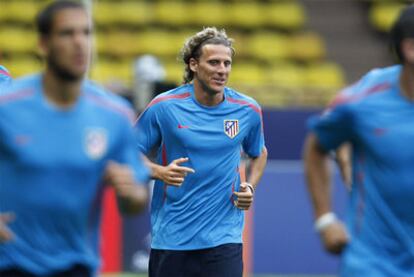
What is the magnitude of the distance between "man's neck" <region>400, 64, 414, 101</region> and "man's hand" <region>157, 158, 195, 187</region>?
96.6 inches

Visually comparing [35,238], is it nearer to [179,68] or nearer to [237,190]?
[237,190]

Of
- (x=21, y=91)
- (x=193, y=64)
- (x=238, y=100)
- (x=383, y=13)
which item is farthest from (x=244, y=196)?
(x=383, y=13)

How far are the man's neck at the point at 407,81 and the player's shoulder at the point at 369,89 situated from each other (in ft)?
0.17

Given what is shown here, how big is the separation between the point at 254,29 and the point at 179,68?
2749mm

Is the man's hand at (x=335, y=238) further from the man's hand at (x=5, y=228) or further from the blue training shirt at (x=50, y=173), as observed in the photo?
the man's hand at (x=5, y=228)

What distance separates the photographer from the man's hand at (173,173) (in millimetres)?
7781

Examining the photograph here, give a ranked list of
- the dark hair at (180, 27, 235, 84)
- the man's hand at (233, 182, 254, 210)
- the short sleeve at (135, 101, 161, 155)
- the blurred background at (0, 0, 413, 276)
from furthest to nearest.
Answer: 1. the blurred background at (0, 0, 413, 276)
2. the dark hair at (180, 27, 235, 84)
3. the short sleeve at (135, 101, 161, 155)
4. the man's hand at (233, 182, 254, 210)

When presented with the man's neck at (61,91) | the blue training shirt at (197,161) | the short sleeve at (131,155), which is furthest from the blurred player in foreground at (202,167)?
the man's neck at (61,91)

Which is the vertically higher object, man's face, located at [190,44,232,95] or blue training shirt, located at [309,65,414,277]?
man's face, located at [190,44,232,95]

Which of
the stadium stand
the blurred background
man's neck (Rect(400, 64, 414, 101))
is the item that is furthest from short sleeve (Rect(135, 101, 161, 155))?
the stadium stand

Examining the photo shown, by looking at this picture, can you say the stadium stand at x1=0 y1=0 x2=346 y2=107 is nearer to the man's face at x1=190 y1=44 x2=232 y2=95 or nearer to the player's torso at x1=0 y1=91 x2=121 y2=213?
the man's face at x1=190 y1=44 x2=232 y2=95

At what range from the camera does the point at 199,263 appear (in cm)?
806

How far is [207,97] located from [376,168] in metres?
3.01

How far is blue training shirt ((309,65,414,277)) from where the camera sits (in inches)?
218
